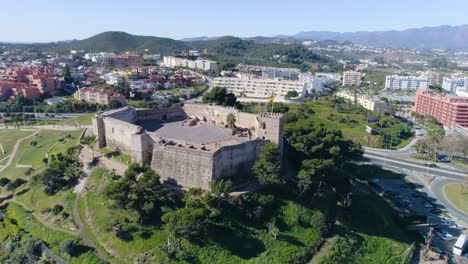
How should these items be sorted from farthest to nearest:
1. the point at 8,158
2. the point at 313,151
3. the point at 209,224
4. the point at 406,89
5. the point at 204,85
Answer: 1. the point at 406,89
2. the point at 204,85
3. the point at 8,158
4. the point at 313,151
5. the point at 209,224

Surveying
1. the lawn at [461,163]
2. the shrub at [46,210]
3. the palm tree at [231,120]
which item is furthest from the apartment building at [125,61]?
the lawn at [461,163]

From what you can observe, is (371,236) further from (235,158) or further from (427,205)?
(235,158)

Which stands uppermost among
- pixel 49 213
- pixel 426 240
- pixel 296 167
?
pixel 296 167

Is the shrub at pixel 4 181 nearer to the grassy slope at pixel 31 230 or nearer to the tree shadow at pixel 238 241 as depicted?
the grassy slope at pixel 31 230

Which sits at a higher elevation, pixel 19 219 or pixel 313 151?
pixel 313 151

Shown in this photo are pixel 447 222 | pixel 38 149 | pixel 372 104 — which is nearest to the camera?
pixel 447 222

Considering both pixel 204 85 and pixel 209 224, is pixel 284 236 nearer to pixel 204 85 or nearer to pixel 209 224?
pixel 209 224

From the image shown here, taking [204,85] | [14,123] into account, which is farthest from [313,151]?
[204,85]

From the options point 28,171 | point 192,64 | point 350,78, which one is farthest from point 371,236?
point 192,64
